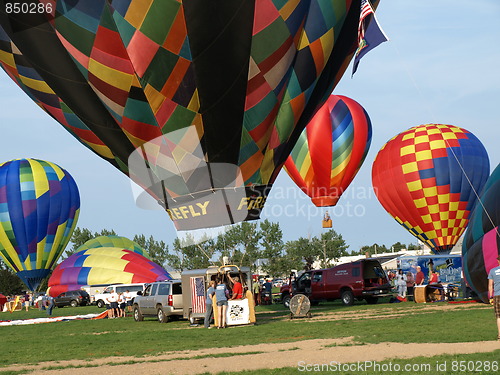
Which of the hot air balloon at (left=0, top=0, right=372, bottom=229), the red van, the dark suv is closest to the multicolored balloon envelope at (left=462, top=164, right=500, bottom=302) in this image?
the hot air balloon at (left=0, top=0, right=372, bottom=229)

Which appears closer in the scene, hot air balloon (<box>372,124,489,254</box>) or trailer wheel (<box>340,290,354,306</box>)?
trailer wheel (<box>340,290,354,306</box>)

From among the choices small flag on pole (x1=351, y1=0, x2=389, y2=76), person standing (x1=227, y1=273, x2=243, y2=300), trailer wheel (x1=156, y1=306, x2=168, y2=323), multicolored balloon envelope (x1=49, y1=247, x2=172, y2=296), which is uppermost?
small flag on pole (x1=351, y1=0, x2=389, y2=76)

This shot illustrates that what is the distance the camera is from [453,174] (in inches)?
1697

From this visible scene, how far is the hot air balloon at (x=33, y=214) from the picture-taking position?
48438 mm

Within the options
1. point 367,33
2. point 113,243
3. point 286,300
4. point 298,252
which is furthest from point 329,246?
point 367,33

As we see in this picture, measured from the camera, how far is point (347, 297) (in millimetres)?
30031

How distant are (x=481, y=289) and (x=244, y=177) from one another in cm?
776

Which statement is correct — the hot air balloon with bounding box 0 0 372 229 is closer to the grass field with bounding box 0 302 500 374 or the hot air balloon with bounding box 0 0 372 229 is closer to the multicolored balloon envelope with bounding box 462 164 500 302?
the grass field with bounding box 0 302 500 374

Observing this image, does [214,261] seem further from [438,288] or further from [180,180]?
[438,288]

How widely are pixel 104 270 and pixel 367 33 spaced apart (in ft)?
101

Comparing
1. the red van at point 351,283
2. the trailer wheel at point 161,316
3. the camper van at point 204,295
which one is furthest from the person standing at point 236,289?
the red van at point 351,283

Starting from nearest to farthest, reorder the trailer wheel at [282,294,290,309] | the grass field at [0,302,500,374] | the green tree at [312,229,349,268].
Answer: the grass field at [0,302,500,374] → the trailer wheel at [282,294,290,309] → the green tree at [312,229,349,268]

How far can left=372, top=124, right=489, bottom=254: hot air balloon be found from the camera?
Answer: 43125 millimetres

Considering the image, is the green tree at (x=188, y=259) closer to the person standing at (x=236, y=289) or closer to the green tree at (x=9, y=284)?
the green tree at (x=9, y=284)
